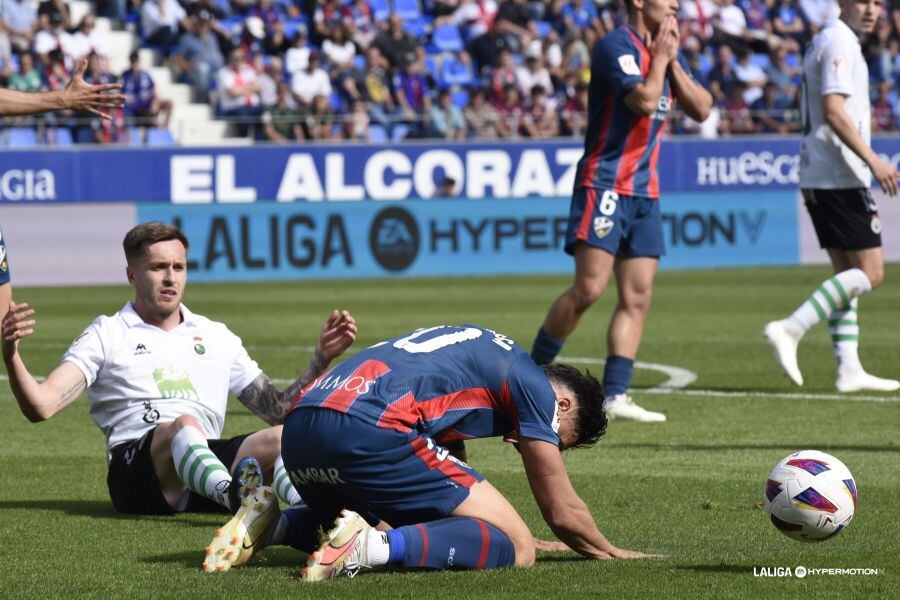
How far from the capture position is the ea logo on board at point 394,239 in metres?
21.4

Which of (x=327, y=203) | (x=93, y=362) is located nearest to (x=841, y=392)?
(x=93, y=362)

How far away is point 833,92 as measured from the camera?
9.30 metres

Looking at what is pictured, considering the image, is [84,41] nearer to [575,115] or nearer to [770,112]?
[575,115]

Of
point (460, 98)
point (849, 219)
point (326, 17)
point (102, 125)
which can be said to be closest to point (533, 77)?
point (460, 98)

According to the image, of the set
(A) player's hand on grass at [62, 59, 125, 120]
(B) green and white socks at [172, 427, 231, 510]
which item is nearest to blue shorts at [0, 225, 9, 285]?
(A) player's hand on grass at [62, 59, 125, 120]

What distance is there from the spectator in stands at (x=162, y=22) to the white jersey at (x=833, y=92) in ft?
54.3

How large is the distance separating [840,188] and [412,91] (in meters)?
16.1

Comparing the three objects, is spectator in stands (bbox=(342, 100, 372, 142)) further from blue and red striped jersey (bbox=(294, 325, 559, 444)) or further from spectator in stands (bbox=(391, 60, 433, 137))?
blue and red striped jersey (bbox=(294, 325, 559, 444))

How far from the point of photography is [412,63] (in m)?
25.4

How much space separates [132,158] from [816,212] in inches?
522

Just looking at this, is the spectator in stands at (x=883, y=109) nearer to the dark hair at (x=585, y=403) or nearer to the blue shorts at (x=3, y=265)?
the blue shorts at (x=3, y=265)

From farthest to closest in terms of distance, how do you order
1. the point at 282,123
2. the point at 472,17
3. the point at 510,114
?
the point at 472,17 < the point at 510,114 < the point at 282,123

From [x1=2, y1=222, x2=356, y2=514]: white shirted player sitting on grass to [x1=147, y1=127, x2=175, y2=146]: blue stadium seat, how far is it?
55.2ft

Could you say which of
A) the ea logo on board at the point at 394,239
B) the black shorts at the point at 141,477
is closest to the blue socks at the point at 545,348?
the black shorts at the point at 141,477
